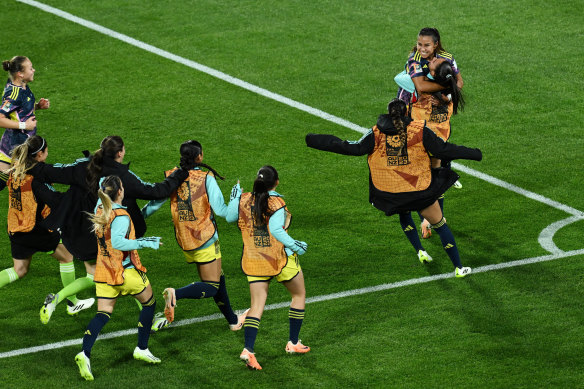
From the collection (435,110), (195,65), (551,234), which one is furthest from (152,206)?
(195,65)

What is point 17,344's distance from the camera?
31.8 ft

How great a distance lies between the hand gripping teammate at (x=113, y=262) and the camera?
8.75 m


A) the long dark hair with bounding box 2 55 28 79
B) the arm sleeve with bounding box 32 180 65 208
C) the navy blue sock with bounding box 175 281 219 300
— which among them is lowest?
the navy blue sock with bounding box 175 281 219 300

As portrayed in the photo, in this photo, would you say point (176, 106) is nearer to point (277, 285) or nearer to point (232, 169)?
point (232, 169)

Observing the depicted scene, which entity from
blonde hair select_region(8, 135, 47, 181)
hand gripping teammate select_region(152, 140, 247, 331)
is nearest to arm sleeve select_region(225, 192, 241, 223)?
hand gripping teammate select_region(152, 140, 247, 331)

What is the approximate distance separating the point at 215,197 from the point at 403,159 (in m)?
2.00

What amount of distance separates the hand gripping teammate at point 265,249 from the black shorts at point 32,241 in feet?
7.11

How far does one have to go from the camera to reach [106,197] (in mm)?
8703

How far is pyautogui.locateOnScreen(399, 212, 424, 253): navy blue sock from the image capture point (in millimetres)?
10961

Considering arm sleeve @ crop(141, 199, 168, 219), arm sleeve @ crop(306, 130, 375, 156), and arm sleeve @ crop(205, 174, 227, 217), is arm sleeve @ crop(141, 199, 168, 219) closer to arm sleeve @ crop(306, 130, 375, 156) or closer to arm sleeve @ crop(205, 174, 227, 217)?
arm sleeve @ crop(205, 174, 227, 217)

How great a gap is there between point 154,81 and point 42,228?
6601 mm

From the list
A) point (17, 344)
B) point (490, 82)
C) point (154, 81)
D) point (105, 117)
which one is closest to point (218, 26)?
point (154, 81)

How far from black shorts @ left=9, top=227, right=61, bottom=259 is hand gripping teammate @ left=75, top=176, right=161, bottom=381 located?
4.36 ft

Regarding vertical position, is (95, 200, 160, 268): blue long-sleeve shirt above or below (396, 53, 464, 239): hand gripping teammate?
below
